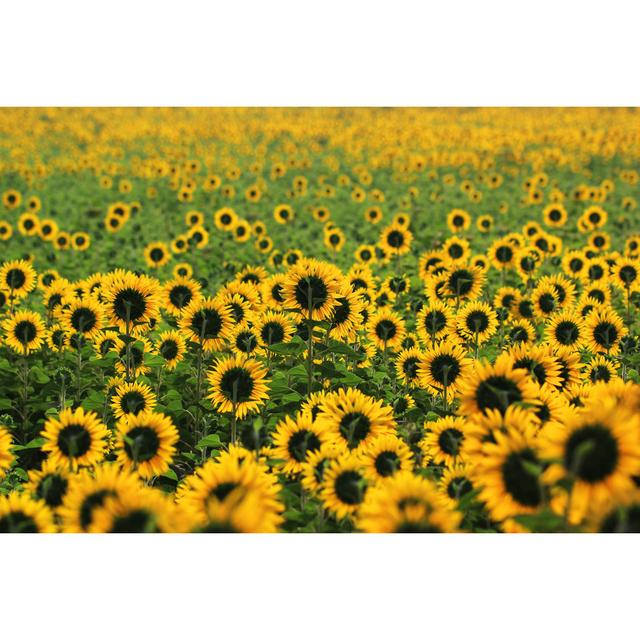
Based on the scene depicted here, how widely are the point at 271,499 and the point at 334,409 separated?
32.0 inches

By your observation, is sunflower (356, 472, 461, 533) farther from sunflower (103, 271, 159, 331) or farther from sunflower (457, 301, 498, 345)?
sunflower (457, 301, 498, 345)

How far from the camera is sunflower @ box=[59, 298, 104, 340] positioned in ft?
13.8

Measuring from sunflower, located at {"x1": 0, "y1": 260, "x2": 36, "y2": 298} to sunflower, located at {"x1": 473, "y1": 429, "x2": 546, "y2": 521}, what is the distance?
4654 millimetres

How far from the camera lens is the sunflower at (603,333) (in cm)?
430

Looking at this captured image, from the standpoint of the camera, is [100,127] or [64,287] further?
[100,127]

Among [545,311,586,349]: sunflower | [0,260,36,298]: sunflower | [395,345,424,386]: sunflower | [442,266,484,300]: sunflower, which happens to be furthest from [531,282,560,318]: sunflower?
[0,260,36,298]: sunflower

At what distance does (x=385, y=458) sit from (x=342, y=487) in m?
0.33

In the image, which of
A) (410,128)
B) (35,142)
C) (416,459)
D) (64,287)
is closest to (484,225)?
(64,287)

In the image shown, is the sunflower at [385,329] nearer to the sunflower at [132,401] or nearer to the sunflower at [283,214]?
the sunflower at [132,401]

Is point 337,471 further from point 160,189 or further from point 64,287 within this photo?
point 160,189

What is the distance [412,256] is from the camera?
945cm

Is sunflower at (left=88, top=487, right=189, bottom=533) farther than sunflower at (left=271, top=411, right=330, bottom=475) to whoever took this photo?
No

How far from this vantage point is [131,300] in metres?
3.76

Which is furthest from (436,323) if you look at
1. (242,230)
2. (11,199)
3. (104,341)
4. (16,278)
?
(11,199)
